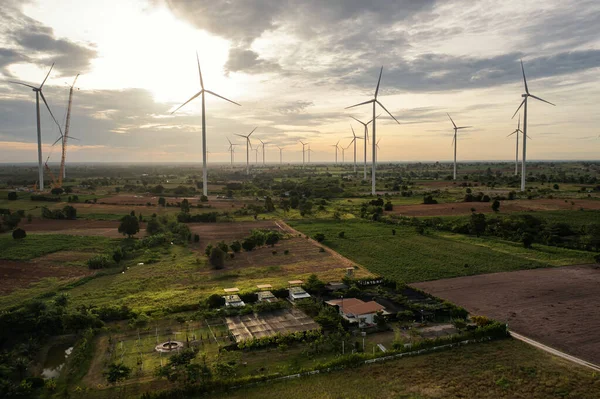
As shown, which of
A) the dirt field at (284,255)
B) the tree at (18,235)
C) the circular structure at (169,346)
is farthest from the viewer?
the tree at (18,235)

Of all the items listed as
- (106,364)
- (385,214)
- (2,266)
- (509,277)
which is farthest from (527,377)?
(385,214)

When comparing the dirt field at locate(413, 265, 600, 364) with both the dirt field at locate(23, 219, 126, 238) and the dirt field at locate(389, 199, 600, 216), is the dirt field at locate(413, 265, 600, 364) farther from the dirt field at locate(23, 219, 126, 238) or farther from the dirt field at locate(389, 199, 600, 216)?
the dirt field at locate(23, 219, 126, 238)

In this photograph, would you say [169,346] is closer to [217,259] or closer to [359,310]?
[359,310]

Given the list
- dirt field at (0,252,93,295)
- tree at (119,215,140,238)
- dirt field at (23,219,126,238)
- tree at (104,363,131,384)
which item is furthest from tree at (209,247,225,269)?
dirt field at (23,219,126,238)

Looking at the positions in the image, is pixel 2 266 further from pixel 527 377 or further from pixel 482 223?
pixel 482 223

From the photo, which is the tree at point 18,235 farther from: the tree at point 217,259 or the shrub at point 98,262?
the tree at point 217,259

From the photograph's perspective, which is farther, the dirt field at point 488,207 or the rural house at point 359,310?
the dirt field at point 488,207

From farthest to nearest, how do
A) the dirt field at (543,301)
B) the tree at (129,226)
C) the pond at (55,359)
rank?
the tree at (129,226) → the dirt field at (543,301) → the pond at (55,359)

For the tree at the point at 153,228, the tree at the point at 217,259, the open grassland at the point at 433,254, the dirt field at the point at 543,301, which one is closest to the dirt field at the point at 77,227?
the tree at the point at 153,228
